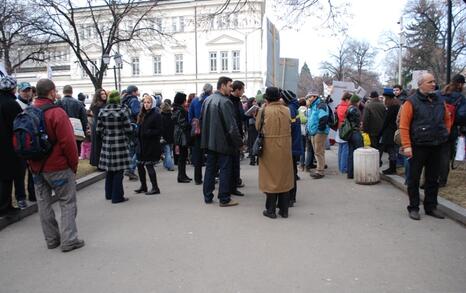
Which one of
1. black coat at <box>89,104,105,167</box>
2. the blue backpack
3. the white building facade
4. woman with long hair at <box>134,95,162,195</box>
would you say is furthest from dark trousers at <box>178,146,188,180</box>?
the white building facade

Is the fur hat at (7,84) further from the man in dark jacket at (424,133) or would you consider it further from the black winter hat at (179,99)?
the man in dark jacket at (424,133)

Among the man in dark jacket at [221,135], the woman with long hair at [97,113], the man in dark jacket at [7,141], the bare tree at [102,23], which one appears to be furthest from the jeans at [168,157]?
the bare tree at [102,23]

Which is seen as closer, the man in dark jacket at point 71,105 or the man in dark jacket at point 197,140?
the man in dark jacket at point 197,140

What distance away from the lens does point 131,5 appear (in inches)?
1161

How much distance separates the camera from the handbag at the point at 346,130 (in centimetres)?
1008

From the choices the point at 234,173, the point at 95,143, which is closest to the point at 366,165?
the point at 234,173

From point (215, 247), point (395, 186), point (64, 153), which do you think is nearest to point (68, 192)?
point (64, 153)

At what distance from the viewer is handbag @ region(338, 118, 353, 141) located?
10.1 m

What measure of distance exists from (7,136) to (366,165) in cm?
678

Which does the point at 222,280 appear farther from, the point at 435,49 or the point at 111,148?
the point at 435,49

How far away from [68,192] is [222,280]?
2225 millimetres

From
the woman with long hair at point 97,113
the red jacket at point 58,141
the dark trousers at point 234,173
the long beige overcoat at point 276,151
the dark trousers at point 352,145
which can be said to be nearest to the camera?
the red jacket at point 58,141

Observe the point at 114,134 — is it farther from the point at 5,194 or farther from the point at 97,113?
the point at 5,194

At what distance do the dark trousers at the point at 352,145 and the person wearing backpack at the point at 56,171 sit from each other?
668 cm
